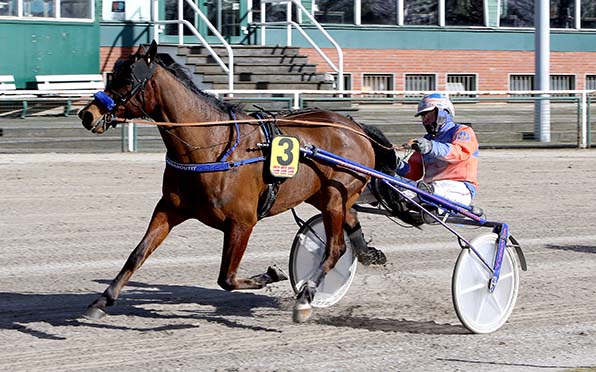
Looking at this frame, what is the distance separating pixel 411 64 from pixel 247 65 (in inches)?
219

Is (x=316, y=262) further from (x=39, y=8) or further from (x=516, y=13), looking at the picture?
(x=516, y=13)

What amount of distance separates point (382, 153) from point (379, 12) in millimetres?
18466

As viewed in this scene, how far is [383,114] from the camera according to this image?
2028cm

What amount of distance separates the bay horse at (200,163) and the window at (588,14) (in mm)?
22451

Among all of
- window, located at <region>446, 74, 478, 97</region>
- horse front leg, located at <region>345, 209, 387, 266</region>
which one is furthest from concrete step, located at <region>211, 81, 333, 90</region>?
horse front leg, located at <region>345, 209, 387, 266</region>

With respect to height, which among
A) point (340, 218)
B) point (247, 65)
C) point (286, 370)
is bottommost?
point (286, 370)

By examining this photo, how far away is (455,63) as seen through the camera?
27.2 meters

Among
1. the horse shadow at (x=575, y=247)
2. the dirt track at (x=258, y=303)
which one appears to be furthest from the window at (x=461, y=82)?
the horse shadow at (x=575, y=247)

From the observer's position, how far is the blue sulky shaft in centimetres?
771

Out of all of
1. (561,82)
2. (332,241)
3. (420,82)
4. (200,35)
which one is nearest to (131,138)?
(200,35)

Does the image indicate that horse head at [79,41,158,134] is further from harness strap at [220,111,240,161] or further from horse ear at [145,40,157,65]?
harness strap at [220,111,240,161]

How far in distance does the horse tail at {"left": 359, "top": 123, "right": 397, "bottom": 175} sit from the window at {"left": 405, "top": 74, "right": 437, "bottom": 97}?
18.3 meters

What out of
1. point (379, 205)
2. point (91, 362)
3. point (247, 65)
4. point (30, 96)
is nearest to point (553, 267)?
point (379, 205)

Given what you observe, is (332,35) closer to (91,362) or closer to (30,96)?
(30,96)
